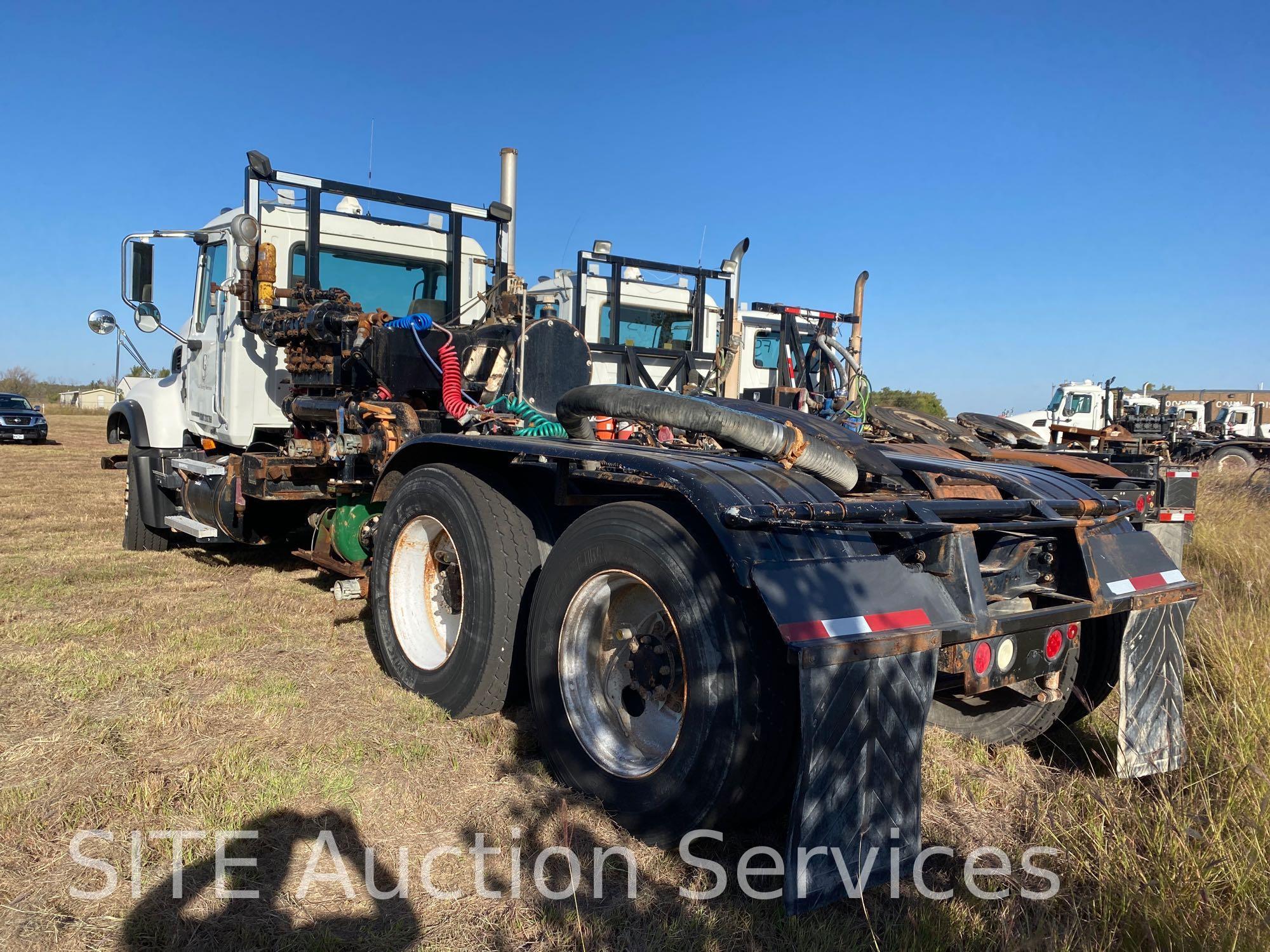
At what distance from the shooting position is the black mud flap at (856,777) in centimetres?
225

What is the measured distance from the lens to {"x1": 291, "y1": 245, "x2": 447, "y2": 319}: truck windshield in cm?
639

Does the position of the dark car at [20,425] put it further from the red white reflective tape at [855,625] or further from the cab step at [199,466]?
the red white reflective tape at [855,625]

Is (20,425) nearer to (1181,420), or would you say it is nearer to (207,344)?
(207,344)

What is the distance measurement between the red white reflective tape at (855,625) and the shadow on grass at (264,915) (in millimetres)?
1295

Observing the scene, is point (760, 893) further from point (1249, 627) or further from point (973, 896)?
point (1249, 627)

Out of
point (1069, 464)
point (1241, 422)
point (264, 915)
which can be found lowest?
point (264, 915)

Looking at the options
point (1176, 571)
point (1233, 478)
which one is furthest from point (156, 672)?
point (1233, 478)

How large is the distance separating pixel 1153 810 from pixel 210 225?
713 centimetres

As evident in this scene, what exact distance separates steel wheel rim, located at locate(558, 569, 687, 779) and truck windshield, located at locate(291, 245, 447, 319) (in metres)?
3.73

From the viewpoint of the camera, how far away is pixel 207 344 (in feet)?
22.7

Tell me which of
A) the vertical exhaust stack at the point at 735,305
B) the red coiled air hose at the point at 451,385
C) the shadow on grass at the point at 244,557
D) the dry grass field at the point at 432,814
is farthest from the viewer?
the vertical exhaust stack at the point at 735,305

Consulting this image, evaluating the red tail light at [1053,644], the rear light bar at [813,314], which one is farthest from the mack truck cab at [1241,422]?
the red tail light at [1053,644]

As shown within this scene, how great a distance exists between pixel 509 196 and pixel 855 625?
570cm

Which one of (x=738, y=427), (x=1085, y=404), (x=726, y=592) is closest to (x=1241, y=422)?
(x=1085, y=404)
